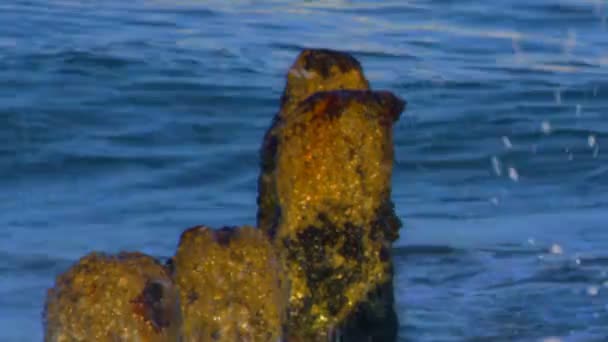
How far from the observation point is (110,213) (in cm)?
999

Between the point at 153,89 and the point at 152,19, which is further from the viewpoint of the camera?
the point at 152,19

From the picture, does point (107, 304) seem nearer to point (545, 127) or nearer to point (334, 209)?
point (334, 209)

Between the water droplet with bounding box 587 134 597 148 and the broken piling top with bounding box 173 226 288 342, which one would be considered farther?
the water droplet with bounding box 587 134 597 148

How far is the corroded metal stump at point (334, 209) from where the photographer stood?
17.2 feet

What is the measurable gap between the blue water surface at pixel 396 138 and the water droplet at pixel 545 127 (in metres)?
0.03

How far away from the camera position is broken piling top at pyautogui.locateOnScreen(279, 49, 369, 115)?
226 inches

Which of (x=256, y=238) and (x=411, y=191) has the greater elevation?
(x=256, y=238)

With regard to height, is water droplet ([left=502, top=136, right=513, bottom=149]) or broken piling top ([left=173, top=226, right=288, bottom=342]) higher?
broken piling top ([left=173, top=226, right=288, bottom=342])

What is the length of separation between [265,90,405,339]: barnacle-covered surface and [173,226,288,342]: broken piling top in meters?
0.76

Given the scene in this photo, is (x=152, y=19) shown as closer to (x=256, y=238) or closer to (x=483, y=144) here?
(x=483, y=144)

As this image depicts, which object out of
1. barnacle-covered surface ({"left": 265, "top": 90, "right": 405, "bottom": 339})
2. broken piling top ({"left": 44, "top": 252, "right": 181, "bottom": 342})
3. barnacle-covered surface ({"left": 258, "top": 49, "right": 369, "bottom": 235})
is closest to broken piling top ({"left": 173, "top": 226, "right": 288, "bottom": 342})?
broken piling top ({"left": 44, "top": 252, "right": 181, "bottom": 342})

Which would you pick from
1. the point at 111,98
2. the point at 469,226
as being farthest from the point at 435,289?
the point at 111,98

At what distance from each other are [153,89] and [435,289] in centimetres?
688

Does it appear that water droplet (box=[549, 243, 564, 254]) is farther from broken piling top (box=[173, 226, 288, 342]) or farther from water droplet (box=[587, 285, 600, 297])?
broken piling top (box=[173, 226, 288, 342])
